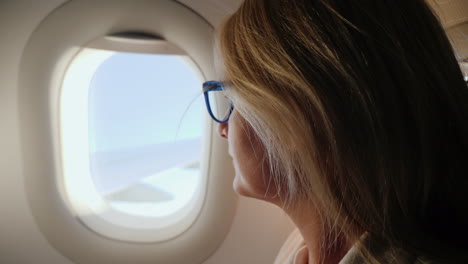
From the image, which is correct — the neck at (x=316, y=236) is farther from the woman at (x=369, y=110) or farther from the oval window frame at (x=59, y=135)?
the oval window frame at (x=59, y=135)

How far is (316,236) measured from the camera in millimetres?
676

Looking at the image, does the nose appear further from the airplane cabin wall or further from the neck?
the airplane cabin wall

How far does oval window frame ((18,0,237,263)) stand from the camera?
3.21ft

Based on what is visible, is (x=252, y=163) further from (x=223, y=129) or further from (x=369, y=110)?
(x=369, y=110)

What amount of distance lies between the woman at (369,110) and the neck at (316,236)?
3.0 inches

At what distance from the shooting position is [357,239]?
601mm

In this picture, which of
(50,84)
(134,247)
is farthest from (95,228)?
(50,84)

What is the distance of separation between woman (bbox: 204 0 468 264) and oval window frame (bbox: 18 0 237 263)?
1.71ft

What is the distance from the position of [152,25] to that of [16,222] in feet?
2.72

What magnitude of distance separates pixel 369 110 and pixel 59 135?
3.37ft

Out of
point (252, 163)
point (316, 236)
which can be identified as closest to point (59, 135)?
point (252, 163)

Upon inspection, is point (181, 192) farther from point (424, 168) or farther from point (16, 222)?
point (424, 168)

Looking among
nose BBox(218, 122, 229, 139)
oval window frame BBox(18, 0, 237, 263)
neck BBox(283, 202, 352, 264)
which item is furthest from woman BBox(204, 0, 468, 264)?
oval window frame BBox(18, 0, 237, 263)

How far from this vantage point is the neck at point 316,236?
0.66 metres
